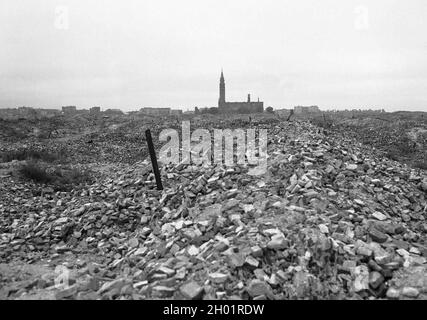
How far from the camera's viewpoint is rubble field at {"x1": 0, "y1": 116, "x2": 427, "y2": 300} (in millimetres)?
4242

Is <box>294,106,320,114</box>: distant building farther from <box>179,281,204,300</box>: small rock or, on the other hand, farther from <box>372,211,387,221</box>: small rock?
<box>179,281,204,300</box>: small rock

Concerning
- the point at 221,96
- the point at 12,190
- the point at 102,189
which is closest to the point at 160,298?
the point at 102,189

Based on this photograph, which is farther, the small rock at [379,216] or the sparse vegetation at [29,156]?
the sparse vegetation at [29,156]

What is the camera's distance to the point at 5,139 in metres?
20.8

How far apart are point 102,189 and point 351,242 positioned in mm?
6513

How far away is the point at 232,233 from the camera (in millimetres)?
5254

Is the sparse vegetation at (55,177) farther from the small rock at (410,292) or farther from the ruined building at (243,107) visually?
the ruined building at (243,107)

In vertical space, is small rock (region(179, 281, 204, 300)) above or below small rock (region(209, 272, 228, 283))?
Result: below

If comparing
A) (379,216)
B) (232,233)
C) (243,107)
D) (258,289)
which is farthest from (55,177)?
(243,107)

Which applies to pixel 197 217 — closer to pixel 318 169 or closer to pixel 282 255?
pixel 282 255

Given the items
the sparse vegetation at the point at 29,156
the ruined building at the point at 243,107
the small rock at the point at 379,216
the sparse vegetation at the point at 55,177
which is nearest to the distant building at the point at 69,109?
the ruined building at the point at 243,107

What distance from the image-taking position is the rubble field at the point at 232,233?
424 centimetres

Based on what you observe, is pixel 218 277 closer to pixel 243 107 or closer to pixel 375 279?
pixel 375 279

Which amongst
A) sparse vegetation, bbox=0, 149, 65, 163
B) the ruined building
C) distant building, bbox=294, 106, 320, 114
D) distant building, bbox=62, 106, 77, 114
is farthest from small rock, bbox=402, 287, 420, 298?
distant building, bbox=62, 106, 77, 114
